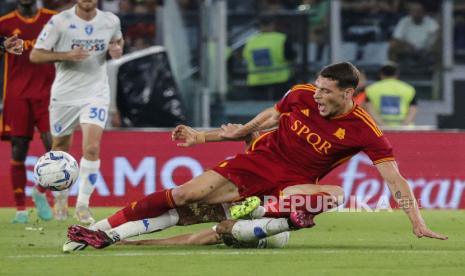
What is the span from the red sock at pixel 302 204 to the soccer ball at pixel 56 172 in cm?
188

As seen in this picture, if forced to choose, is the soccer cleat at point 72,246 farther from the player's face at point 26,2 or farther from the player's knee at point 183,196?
the player's face at point 26,2

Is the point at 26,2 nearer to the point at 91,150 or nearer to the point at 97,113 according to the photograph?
the point at 97,113

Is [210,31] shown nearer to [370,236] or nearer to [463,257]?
[370,236]

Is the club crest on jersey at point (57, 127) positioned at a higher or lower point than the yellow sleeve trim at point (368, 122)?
lower

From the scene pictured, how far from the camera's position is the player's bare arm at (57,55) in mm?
12094

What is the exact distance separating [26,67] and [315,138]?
14.7ft

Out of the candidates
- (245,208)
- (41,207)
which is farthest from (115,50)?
(245,208)

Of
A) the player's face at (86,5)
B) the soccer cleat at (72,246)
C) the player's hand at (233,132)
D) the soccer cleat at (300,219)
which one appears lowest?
the soccer cleat at (72,246)

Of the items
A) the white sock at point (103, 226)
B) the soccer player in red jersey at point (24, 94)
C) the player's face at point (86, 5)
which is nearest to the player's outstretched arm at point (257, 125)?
the white sock at point (103, 226)

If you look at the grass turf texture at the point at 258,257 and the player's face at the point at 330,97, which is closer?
the grass turf texture at the point at 258,257

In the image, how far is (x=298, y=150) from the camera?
971cm

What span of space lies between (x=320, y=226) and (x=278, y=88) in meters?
6.78

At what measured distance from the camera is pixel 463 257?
927 cm

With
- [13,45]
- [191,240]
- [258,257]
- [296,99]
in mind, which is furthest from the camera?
[13,45]
